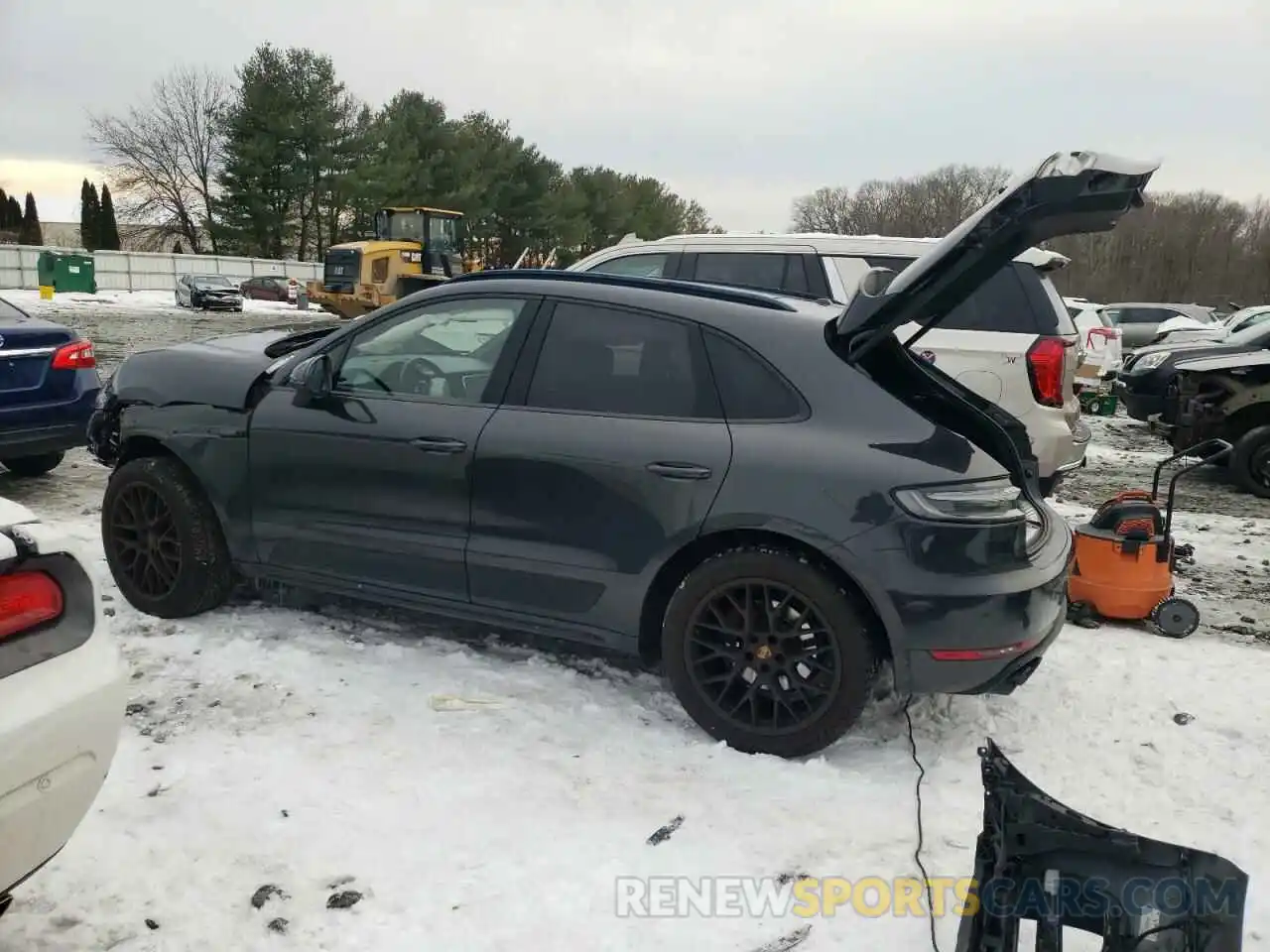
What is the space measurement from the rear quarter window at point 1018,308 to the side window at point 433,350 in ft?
12.1

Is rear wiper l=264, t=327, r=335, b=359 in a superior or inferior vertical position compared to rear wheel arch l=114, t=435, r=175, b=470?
superior

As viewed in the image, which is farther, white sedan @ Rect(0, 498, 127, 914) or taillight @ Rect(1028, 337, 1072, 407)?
taillight @ Rect(1028, 337, 1072, 407)

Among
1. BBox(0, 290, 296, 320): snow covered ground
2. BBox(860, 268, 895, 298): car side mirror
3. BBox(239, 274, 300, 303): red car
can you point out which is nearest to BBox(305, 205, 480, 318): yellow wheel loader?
BBox(0, 290, 296, 320): snow covered ground

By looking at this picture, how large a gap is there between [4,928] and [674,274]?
6.24 meters

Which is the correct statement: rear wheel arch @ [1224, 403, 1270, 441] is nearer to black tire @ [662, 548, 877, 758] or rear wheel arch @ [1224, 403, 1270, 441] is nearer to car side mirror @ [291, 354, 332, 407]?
black tire @ [662, 548, 877, 758]

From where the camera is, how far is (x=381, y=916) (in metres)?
2.58

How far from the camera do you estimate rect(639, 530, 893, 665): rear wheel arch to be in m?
3.32

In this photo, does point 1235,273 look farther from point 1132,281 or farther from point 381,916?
point 381,916

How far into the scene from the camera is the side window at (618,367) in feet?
11.9

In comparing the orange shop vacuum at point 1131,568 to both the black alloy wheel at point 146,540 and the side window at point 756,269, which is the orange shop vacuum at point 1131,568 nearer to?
the side window at point 756,269

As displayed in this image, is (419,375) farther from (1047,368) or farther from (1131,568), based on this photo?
(1047,368)

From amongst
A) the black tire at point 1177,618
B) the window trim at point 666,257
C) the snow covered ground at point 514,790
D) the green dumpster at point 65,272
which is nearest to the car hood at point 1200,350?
the window trim at point 666,257

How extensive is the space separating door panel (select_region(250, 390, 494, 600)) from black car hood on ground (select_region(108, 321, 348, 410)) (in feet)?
0.69

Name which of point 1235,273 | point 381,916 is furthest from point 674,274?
point 1235,273
